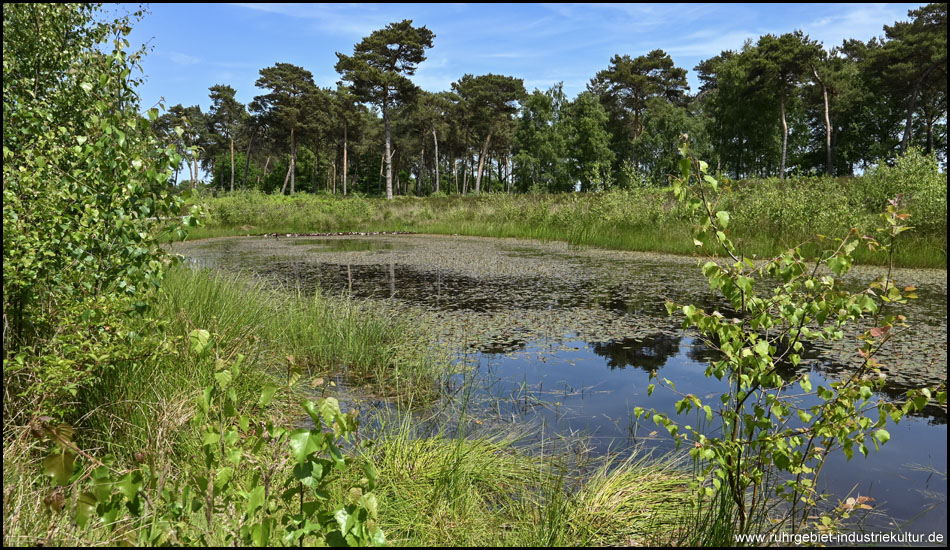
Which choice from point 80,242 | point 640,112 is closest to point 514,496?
point 80,242

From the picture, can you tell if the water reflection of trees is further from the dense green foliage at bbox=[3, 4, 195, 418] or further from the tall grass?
the dense green foliage at bbox=[3, 4, 195, 418]

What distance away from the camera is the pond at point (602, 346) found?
99.0 inches

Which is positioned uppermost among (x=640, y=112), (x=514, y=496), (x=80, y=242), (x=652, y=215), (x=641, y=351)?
(x=640, y=112)

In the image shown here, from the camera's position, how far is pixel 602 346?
15.0ft

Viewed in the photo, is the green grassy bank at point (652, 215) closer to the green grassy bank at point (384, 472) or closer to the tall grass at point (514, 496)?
the green grassy bank at point (384, 472)

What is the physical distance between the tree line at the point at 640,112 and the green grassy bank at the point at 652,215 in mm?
10487

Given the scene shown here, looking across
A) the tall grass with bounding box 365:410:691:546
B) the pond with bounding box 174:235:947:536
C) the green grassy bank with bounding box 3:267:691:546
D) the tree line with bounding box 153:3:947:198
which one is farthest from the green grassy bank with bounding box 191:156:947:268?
the tree line with bounding box 153:3:947:198

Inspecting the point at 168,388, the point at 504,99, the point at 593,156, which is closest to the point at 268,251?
the point at 168,388

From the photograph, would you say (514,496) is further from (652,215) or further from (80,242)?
(652,215)

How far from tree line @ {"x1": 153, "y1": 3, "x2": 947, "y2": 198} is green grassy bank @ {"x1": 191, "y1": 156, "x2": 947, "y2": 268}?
10487 millimetres

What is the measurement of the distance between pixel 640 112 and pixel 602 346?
4523 cm

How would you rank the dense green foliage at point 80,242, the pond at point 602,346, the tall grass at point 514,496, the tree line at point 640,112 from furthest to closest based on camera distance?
the tree line at point 640,112
the pond at point 602,346
the dense green foliage at point 80,242
the tall grass at point 514,496

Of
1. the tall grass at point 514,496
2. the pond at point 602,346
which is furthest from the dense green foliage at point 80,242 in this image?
the pond at point 602,346

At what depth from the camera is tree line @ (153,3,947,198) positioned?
29172mm
